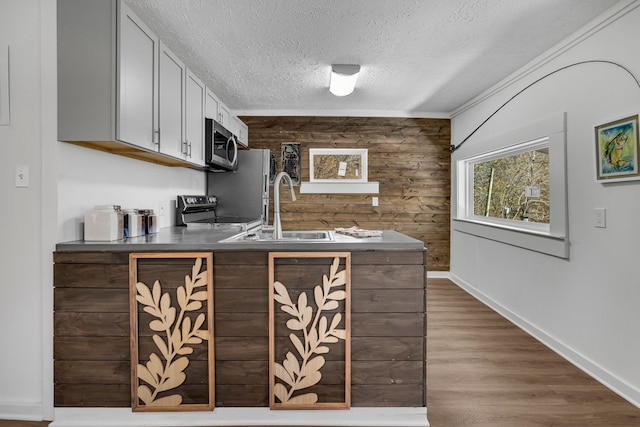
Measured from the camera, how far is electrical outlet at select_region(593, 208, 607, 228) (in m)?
2.26

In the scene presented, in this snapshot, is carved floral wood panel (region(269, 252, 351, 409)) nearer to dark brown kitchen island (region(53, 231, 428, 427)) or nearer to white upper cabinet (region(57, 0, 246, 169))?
dark brown kitchen island (region(53, 231, 428, 427))

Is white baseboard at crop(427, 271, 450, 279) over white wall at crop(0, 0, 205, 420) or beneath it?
beneath

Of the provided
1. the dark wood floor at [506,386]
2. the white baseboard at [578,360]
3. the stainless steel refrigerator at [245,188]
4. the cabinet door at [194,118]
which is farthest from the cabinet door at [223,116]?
the white baseboard at [578,360]

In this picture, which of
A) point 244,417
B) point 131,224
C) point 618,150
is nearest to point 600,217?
point 618,150

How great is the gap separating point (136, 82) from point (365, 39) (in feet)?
5.23

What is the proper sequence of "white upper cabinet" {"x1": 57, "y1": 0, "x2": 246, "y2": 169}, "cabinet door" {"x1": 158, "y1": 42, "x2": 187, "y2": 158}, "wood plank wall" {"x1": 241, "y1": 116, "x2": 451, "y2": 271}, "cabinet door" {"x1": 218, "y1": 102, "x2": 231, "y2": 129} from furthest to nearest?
1. "wood plank wall" {"x1": 241, "y1": 116, "x2": 451, "y2": 271}
2. "cabinet door" {"x1": 218, "y1": 102, "x2": 231, "y2": 129}
3. "cabinet door" {"x1": 158, "y1": 42, "x2": 187, "y2": 158}
4. "white upper cabinet" {"x1": 57, "y1": 0, "x2": 246, "y2": 169}

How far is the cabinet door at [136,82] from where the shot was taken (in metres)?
1.79

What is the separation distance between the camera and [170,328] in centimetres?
179

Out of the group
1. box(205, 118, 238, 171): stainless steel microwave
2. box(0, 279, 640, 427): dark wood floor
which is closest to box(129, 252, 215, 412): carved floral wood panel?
box(0, 279, 640, 427): dark wood floor

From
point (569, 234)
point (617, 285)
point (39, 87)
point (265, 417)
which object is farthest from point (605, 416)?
point (39, 87)

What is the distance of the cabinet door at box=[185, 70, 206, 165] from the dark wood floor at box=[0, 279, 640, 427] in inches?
76.2

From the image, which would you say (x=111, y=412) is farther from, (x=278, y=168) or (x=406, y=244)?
(x=278, y=168)

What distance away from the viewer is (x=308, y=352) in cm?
181

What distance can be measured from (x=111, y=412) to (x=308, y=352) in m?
1.05
